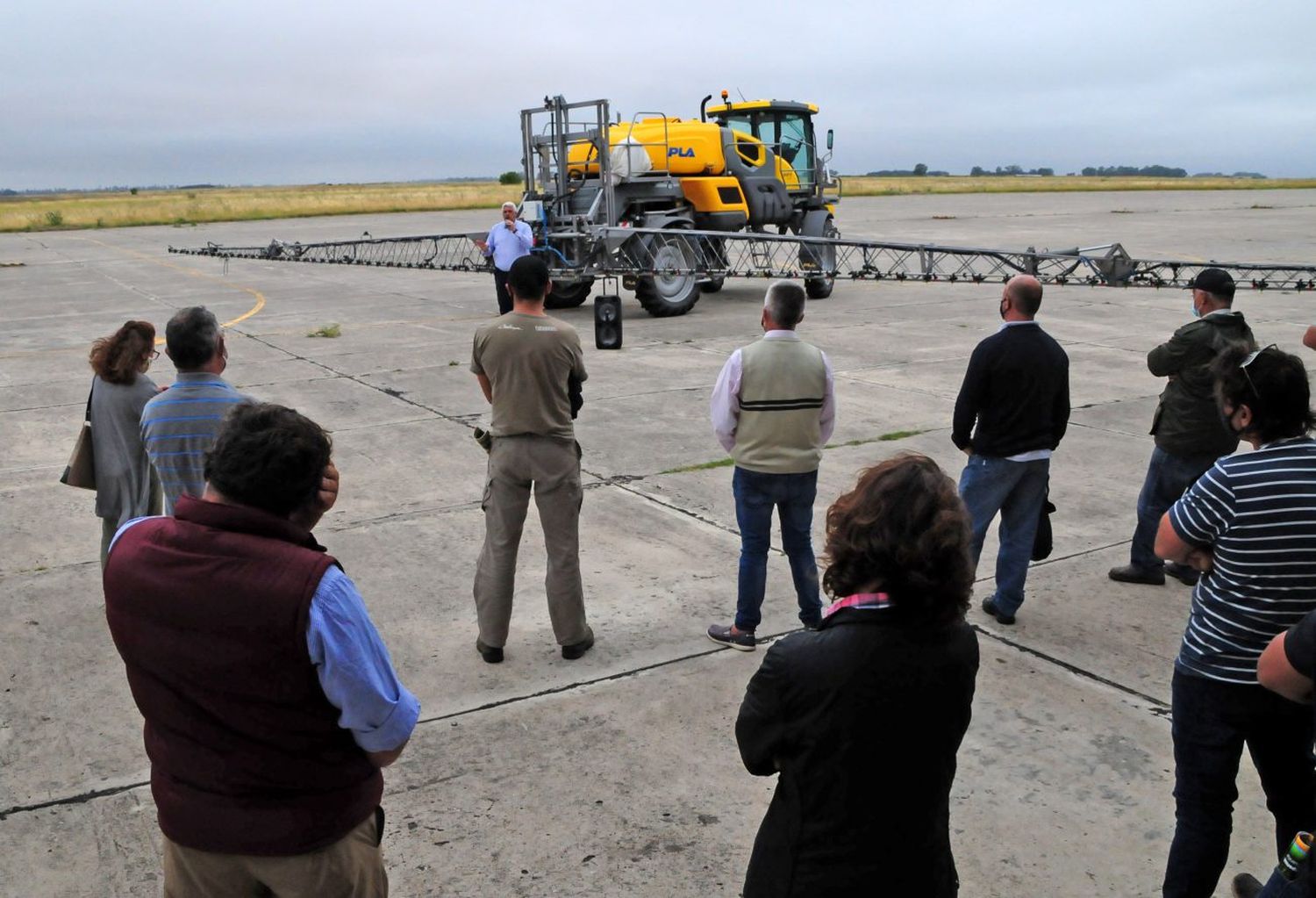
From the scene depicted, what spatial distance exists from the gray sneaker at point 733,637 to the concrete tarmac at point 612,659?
0.06 metres

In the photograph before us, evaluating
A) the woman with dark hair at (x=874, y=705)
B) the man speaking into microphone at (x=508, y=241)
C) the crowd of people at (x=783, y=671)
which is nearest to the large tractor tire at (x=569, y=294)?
the man speaking into microphone at (x=508, y=241)

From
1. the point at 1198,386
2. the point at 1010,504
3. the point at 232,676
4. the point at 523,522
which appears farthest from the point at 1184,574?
the point at 232,676

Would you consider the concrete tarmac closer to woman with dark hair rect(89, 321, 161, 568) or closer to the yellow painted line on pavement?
woman with dark hair rect(89, 321, 161, 568)

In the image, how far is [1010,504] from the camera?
5.48 m

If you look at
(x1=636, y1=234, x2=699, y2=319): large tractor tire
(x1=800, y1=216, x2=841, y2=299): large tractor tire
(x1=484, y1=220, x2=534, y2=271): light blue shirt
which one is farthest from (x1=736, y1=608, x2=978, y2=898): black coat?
(x1=636, y1=234, x2=699, y2=319): large tractor tire

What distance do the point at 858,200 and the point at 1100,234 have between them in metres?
30.6

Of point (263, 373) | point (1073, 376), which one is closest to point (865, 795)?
point (1073, 376)

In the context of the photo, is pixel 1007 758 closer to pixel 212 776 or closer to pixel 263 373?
pixel 212 776

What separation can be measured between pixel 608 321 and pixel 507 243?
2157mm

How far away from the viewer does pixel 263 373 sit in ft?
40.3

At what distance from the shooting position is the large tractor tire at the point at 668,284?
16.2m

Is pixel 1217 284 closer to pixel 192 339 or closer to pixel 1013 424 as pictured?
pixel 1013 424

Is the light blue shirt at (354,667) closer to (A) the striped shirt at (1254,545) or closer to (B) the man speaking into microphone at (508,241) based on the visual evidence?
(A) the striped shirt at (1254,545)

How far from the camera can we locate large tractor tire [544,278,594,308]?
56.9 feet
